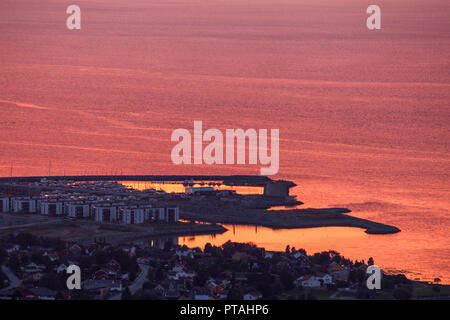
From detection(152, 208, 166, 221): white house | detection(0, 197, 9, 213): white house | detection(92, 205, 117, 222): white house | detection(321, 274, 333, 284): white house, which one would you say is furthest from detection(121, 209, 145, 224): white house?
detection(321, 274, 333, 284): white house

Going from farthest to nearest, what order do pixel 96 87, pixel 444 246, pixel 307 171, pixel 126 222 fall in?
pixel 96 87 < pixel 307 171 < pixel 126 222 < pixel 444 246

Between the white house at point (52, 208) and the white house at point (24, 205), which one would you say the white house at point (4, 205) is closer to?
the white house at point (24, 205)

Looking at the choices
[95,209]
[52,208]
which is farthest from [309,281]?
[52,208]

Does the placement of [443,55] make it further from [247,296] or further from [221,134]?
[247,296]

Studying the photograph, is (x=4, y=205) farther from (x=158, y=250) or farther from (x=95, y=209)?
(x=158, y=250)

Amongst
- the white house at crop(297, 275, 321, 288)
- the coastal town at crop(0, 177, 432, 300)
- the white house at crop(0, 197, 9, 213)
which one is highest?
the white house at crop(0, 197, 9, 213)

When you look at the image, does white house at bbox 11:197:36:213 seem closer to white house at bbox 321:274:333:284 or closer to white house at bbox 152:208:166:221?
white house at bbox 152:208:166:221
